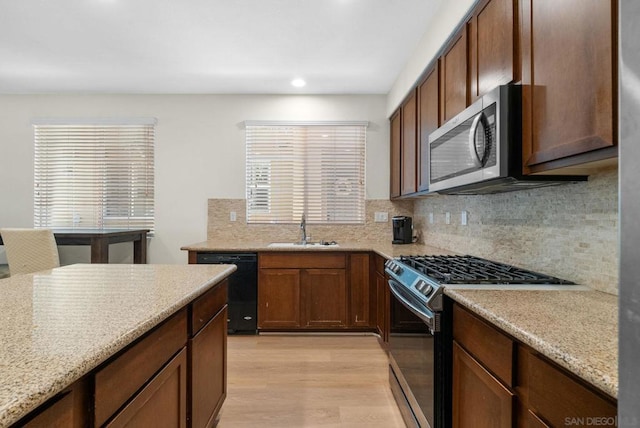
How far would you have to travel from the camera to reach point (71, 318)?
100 cm

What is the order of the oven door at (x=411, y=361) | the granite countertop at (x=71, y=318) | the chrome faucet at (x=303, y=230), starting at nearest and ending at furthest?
the granite countertop at (x=71, y=318)
the oven door at (x=411, y=361)
the chrome faucet at (x=303, y=230)

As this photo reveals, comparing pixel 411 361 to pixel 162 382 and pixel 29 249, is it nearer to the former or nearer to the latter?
pixel 162 382

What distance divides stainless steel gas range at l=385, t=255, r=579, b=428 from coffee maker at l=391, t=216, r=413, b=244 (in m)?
1.37

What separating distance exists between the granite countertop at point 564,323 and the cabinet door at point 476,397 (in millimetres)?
205

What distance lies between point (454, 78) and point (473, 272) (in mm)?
1164

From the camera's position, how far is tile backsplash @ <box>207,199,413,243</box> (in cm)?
396

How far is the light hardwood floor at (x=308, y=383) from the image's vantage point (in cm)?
204

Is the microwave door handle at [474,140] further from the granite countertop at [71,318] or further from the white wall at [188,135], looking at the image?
the white wall at [188,135]

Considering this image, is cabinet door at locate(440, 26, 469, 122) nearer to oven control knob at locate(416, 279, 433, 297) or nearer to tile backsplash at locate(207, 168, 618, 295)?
tile backsplash at locate(207, 168, 618, 295)

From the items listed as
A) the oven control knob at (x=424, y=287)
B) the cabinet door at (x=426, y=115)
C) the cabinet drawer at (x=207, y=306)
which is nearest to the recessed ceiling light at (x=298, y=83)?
the cabinet door at (x=426, y=115)

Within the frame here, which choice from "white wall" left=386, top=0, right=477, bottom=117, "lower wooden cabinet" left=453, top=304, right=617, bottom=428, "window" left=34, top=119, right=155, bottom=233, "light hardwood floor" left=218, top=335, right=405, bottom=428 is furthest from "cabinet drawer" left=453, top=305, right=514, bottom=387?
"window" left=34, top=119, right=155, bottom=233

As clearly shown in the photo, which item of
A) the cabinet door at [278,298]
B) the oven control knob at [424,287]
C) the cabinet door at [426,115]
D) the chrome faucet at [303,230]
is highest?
the cabinet door at [426,115]

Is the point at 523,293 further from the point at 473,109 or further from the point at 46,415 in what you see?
the point at 46,415

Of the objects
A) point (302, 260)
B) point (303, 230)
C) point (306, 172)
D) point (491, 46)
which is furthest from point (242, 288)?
point (491, 46)
